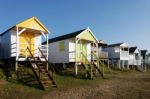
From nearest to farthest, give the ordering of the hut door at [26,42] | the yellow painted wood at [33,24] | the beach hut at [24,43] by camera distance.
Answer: the beach hut at [24,43]
the yellow painted wood at [33,24]
the hut door at [26,42]

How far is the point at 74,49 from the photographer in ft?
94.8

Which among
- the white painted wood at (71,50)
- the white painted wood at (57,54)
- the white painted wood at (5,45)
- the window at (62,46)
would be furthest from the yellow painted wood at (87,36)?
the white painted wood at (5,45)

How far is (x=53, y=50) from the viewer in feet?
101

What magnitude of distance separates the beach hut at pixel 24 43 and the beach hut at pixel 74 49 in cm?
381

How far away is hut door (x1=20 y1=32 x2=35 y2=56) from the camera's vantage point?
22.8 m

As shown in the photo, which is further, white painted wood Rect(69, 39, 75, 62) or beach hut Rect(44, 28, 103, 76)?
white painted wood Rect(69, 39, 75, 62)

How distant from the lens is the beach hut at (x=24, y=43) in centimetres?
2115

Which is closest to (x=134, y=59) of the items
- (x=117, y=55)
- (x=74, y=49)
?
(x=117, y=55)

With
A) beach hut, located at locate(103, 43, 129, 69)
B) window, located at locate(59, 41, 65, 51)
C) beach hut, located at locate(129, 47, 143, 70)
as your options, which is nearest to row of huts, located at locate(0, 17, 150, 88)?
window, located at locate(59, 41, 65, 51)

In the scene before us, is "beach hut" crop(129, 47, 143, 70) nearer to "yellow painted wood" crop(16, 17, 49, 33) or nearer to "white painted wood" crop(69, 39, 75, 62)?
"white painted wood" crop(69, 39, 75, 62)

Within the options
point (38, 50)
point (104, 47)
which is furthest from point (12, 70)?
point (104, 47)

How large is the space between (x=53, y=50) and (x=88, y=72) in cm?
751

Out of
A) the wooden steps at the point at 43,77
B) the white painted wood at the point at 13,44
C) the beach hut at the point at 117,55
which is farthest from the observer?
the beach hut at the point at 117,55

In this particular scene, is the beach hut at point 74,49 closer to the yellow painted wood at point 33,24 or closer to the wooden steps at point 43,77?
the yellow painted wood at point 33,24
